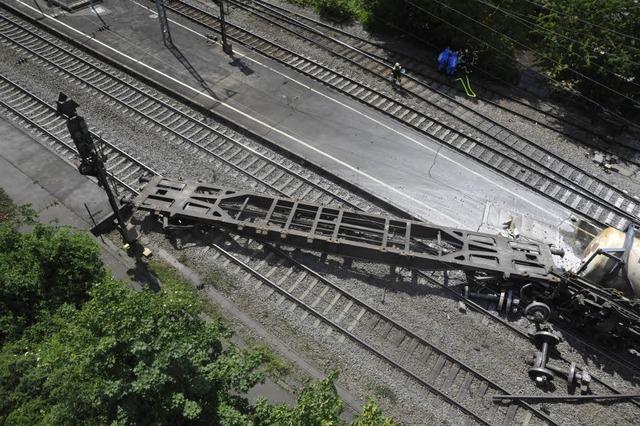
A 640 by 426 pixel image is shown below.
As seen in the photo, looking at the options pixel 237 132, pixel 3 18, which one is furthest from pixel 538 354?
pixel 3 18

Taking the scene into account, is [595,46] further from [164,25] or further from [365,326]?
[164,25]

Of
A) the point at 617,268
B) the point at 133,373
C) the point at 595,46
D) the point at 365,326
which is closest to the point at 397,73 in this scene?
the point at 595,46

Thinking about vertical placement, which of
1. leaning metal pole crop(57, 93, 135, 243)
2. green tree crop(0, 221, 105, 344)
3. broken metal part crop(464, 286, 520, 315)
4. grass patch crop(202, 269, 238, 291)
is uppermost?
leaning metal pole crop(57, 93, 135, 243)

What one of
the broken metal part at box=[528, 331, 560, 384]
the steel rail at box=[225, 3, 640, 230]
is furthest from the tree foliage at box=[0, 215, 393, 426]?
the steel rail at box=[225, 3, 640, 230]

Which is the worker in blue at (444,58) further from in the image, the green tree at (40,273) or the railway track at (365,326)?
the green tree at (40,273)

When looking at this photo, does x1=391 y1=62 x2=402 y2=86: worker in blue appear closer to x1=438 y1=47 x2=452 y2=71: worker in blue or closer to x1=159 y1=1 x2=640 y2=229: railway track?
x1=159 y1=1 x2=640 y2=229: railway track

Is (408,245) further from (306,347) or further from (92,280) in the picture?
(92,280)

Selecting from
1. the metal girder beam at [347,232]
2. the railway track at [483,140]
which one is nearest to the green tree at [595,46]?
the railway track at [483,140]

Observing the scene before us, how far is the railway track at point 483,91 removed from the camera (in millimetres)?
24469

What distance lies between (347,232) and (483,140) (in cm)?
1005

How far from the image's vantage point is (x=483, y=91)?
26844 millimetres

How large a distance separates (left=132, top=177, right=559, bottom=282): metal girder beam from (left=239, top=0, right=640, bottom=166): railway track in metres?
10.1

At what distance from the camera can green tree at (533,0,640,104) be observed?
75.0 ft

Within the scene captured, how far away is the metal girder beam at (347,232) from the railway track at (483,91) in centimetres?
1007
